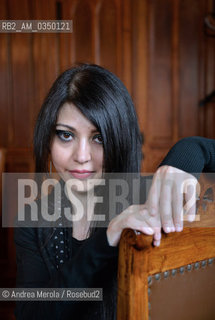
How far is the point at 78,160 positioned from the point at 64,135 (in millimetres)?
98

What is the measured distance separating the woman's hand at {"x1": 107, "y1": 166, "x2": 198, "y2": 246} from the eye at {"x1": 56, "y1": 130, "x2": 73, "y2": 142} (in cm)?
36

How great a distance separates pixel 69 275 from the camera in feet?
2.03

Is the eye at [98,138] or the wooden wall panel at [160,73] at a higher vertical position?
the wooden wall panel at [160,73]

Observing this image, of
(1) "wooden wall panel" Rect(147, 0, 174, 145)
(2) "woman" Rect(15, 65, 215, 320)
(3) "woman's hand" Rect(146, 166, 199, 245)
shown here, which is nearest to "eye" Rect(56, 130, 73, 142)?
(2) "woman" Rect(15, 65, 215, 320)

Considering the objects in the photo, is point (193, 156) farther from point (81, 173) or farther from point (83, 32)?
point (83, 32)

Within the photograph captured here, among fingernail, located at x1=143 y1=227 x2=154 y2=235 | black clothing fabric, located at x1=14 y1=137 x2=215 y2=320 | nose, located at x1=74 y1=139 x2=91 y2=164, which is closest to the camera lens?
fingernail, located at x1=143 y1=227 x2=154 y2=235

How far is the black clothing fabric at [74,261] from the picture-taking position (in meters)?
0.60

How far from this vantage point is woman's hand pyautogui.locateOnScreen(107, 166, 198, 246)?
0.51 m

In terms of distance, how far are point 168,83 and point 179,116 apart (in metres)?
0.30

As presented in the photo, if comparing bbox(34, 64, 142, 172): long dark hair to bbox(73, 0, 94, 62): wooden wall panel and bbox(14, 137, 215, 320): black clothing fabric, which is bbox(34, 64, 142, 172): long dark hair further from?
bbox(73, 0, 94, 62): wooden wall panel

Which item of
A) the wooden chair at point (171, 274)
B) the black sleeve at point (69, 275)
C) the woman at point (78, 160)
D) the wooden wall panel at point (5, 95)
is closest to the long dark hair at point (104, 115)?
the woman at point (78, 160)

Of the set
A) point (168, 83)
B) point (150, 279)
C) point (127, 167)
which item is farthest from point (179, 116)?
point (150, 279)

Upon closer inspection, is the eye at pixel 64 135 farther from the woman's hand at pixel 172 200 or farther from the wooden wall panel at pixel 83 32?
the wooden wall panel at pixel 83 32

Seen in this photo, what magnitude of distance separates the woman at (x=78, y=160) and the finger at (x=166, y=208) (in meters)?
0.15
